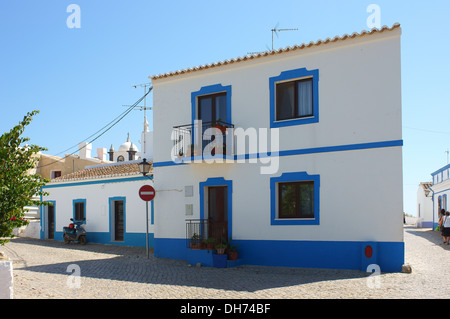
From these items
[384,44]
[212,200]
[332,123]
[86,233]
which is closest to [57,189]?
[86,233]

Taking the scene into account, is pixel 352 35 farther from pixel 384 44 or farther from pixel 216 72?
pixel 216 72

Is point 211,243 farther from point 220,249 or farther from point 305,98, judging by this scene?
point 305,98

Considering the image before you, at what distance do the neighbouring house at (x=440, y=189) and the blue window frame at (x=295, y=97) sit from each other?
716 inches

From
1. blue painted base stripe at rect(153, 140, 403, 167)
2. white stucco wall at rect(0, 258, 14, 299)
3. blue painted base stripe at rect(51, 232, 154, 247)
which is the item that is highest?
blue painted base stripe at rect(153, 140, 403, 167)

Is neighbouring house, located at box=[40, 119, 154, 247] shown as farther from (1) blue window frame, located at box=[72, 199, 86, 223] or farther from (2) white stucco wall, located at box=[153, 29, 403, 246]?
(2) white stucco wall, located at box=[153, 29, 403, 246]

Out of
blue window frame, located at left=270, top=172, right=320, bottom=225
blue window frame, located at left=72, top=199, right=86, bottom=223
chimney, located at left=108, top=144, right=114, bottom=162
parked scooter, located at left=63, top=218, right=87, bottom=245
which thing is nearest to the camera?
blue window frame, located at left=270, top=172, right=320, bottom=225

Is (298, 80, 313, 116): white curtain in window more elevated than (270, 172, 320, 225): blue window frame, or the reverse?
(298, 80, 313, 116): white curtain in window

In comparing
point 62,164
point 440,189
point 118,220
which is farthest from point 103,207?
point 440,189

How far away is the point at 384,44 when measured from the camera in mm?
11531

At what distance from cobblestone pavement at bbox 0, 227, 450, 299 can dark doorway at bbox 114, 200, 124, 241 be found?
196 inches

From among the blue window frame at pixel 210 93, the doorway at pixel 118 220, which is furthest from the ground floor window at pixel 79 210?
the blue window frame at pixel 210 93

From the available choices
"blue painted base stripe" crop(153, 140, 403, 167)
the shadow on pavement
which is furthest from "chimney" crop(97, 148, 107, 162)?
"blue painted base stripe" crop(153, 140, 403, 167)

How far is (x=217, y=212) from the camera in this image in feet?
46.6

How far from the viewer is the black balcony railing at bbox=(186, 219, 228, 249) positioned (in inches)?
543
